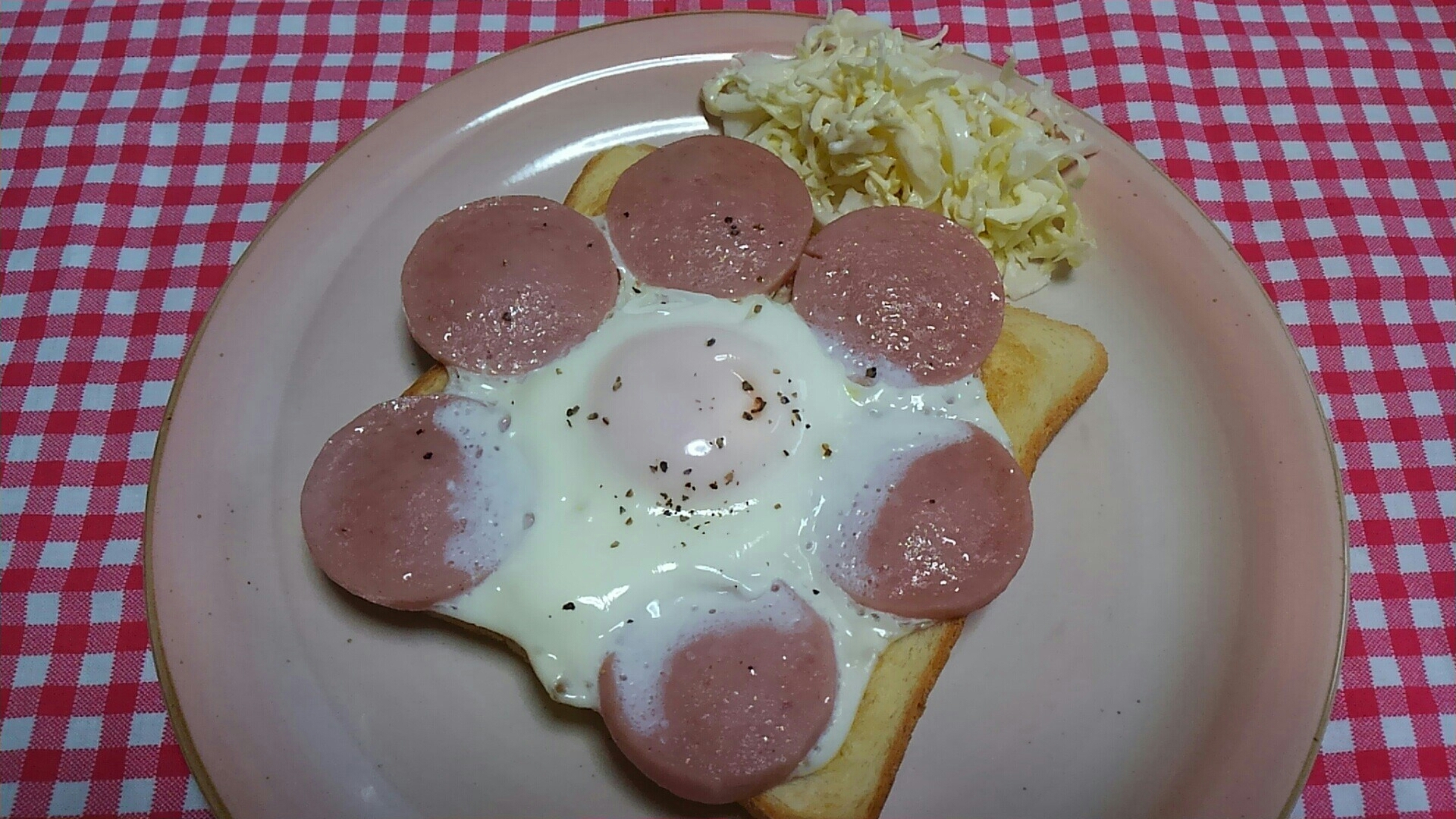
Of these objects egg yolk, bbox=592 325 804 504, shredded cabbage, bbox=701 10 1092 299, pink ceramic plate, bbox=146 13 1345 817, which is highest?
shredded cabbage, bbox=701 10 1092 299

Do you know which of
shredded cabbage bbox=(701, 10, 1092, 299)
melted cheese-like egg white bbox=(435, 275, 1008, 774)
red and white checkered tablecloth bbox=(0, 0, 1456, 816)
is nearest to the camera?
melted cheese-like egg white bbox=(435, 275, 1008, 774)

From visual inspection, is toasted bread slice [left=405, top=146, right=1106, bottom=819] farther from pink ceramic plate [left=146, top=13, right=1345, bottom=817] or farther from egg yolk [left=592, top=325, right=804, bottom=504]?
egg yolk [left=592, top=325, right=804, bottom=504]

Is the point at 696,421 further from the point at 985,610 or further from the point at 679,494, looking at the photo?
the point at 985,610

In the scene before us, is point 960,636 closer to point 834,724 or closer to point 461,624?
point 834,724

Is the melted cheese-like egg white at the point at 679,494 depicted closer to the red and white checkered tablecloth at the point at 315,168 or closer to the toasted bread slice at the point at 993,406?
the toasted bread slice at the point at 993,406

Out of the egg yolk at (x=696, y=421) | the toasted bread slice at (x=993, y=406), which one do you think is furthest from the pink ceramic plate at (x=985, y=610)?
the egg yolk at (x=696, y=421)

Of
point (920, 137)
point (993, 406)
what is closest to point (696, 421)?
point (993, 406)

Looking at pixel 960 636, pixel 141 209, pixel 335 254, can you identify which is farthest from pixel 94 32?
pixel 960 636

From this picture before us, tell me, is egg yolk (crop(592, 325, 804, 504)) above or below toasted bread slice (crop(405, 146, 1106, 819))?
above

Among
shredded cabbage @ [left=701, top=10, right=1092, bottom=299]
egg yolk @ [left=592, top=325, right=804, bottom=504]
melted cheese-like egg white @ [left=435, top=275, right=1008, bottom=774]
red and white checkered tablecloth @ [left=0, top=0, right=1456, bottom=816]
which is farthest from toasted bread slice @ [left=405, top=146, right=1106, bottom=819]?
red and white checkered tablecloth @ [left=0, top=0, right=1456, bottom=816]
